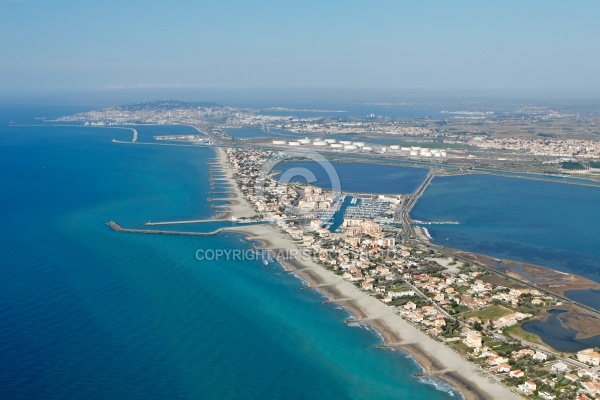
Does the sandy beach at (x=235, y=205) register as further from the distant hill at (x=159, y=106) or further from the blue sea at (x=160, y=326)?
the distant hill at (x=159, y=106)

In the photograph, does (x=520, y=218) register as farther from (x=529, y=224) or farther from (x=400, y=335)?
(x=400, y=335)

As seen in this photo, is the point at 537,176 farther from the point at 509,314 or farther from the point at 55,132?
the point at 55,132

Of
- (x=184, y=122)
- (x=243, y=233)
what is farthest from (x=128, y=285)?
(x=184, y=122)

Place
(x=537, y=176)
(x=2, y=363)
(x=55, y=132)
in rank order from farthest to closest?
1. (x=55, y=132)
2. (x=537, y=176)
3. (x=2, y=363)

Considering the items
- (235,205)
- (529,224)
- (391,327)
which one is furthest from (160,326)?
(529,224)

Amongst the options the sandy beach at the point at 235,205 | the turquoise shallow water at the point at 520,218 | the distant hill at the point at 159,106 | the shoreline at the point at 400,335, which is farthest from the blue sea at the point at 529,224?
Result: the distant hill at the point at 159,106

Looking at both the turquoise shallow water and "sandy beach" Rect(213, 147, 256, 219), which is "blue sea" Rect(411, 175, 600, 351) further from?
"sandy beach" Rect(213, 147, 256, 219)
